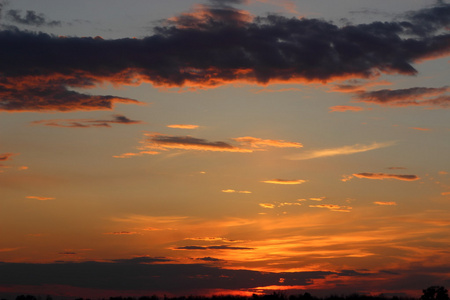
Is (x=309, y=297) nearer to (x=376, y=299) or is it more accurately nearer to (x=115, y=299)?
(x=376, y=299)

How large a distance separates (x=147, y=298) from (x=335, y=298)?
22696 mm

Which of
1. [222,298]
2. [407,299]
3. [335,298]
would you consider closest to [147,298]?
[222,298]

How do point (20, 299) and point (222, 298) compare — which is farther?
point (20, 299)

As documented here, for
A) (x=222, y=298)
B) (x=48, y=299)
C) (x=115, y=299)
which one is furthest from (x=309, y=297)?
(x=48, y=299)

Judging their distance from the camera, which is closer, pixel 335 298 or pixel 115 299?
pixel 335 298

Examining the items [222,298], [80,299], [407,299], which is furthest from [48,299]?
[407,299]

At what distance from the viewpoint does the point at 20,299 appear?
87.6 m

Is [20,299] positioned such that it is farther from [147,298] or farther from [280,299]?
[280,299]

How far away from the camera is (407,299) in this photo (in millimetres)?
80562

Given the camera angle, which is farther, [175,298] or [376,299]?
[175,298]

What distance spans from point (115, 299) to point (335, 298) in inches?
1065

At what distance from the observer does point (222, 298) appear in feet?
268

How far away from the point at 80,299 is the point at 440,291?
42.8 meters

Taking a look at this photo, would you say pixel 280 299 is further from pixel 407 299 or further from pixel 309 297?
pixel 407 299
